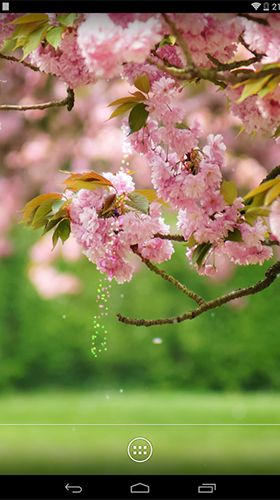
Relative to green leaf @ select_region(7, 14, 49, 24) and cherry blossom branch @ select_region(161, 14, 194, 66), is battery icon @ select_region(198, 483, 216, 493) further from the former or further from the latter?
green leaf @ select_region(7, 14, 49, 24)

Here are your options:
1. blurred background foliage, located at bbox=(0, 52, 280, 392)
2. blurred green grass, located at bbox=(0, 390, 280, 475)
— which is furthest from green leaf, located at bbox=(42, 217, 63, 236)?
blurred background foliage, located at bbox=(0, 52, 280, 392)

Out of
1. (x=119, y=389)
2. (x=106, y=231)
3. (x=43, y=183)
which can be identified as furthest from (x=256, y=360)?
(x=106, y=231)

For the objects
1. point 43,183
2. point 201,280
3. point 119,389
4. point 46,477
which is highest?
point 43,183

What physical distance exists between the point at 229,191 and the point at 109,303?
1067 millimetres

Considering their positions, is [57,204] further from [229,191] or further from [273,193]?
[273,193]

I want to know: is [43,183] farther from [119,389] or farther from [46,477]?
[46,477]

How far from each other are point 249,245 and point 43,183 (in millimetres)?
1519

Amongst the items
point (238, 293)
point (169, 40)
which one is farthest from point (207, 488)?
point (169, 40)

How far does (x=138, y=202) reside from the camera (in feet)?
2.52

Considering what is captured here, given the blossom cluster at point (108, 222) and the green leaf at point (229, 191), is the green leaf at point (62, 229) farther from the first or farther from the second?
the green leaf at point (229, 191)

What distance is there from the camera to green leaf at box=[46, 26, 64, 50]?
2.01ft

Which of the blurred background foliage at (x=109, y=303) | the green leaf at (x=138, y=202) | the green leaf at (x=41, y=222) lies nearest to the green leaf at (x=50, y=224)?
the green leaf at (x=41, y=222)

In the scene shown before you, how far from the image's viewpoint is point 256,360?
1.91 m

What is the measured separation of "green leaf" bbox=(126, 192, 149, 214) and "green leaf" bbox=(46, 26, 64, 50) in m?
0.26
